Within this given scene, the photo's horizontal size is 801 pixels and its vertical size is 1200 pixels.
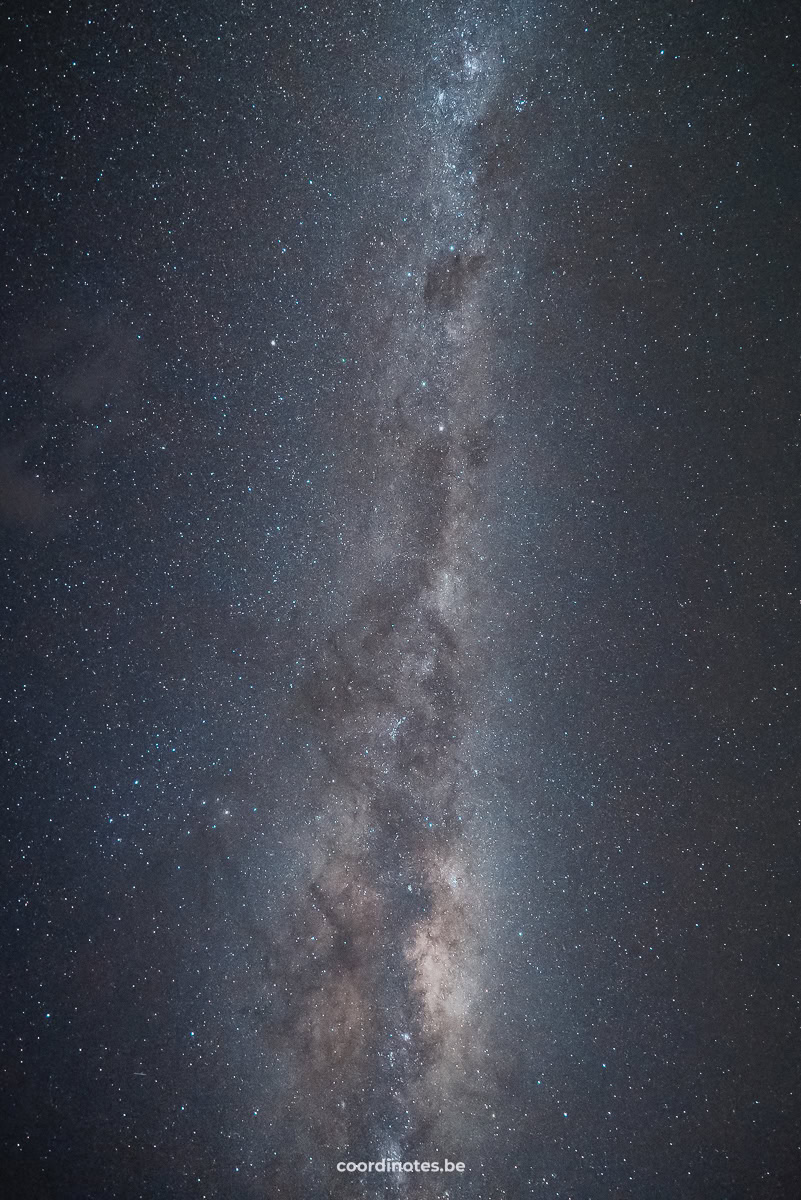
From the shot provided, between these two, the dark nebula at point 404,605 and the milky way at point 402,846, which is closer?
the dark nebula at point 404,605

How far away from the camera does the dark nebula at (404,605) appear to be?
143 centimetres

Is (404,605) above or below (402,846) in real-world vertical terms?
above

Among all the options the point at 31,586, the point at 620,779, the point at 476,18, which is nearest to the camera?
the point at 476,18

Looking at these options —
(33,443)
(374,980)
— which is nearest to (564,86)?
(33,443)

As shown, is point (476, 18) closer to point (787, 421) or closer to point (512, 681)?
point (787, 421)

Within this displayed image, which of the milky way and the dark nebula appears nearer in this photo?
the dark nebula

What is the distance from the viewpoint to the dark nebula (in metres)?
1.43

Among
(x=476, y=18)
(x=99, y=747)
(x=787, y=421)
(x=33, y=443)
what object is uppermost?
(x=476, y=18)

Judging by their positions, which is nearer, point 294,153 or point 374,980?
point 294,153

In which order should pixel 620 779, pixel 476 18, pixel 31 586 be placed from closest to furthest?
pixel 476 18, pixel 31 586, pixel 620 779

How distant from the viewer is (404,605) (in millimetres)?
1577

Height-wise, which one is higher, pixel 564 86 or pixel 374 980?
pixel 564 86

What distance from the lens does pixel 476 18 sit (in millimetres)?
1384

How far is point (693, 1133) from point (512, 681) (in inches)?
48.3
